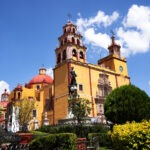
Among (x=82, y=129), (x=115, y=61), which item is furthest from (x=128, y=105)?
(x=115, y=61)

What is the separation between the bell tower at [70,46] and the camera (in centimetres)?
4328

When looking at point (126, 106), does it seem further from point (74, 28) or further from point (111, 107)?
point (74, 28)

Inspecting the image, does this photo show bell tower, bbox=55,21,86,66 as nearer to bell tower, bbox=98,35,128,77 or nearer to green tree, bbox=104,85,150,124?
bell tower, bbox=98,35,128,77

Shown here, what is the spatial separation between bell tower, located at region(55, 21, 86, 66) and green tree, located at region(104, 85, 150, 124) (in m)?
23.4

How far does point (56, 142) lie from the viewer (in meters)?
11.9

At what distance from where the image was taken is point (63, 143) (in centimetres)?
1156

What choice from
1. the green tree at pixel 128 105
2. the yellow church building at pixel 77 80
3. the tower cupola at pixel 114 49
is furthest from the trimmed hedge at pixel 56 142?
the tower cupola at pixel 114 49

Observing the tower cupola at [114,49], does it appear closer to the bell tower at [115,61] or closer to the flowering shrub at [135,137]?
the bell tower at [115,61]

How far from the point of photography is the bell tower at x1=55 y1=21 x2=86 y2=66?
142 feet

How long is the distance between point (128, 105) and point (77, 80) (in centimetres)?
2253

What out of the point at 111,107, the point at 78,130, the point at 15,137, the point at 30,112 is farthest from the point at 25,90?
the point at 15,137

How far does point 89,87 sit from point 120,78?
8.96 meters

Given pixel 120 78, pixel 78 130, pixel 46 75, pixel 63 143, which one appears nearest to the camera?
pixel 63 143

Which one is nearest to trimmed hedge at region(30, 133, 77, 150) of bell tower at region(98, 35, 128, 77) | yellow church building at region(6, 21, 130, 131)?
yellow church building at region(6, 21, 130, 131)
